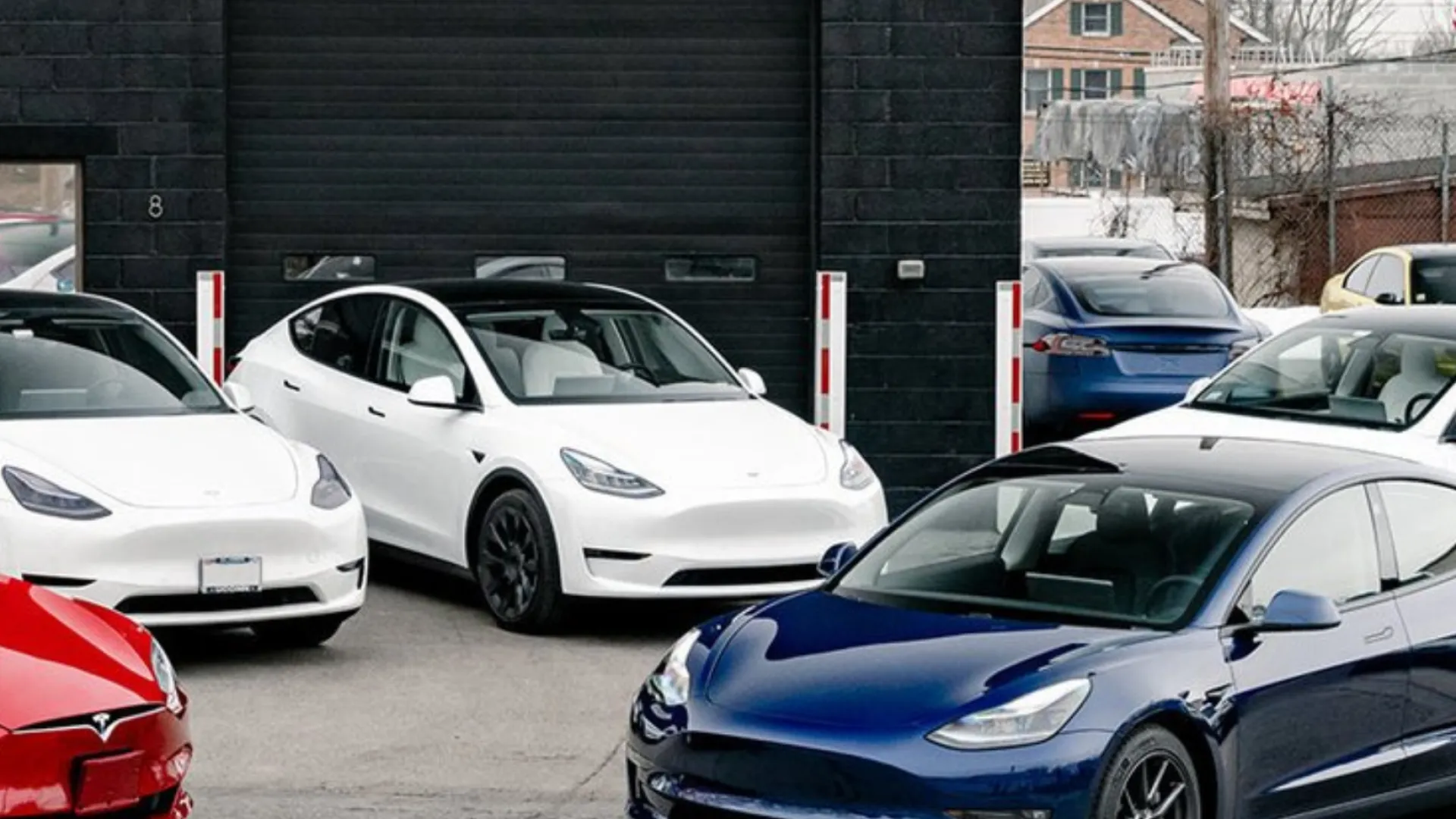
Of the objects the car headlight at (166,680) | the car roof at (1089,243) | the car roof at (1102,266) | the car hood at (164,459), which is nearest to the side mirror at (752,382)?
the car hood at (164,459)

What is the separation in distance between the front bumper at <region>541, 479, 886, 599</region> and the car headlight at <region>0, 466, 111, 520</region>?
2.13 m

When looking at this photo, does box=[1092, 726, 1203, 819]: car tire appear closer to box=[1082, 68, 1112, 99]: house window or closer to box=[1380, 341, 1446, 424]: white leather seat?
box=[1380, 341, 1446, 424]: white leather seat

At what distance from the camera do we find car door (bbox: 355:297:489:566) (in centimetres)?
1312

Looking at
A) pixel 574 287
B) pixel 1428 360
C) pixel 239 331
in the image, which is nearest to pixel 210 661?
pixel 574 287

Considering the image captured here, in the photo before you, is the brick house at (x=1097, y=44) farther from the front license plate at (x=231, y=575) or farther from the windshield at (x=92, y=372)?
the front license plate at (x=231, y=575)

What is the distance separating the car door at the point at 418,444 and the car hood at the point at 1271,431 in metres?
3.07

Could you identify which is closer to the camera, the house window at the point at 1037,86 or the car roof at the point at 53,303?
the car roof at the point at 53,303

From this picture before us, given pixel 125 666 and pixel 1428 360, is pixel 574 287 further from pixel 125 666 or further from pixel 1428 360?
pixel 125 666

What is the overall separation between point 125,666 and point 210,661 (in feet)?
13.6

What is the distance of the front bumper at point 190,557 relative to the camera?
11.0m

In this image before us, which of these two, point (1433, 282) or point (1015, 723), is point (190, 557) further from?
point (1433, 282)

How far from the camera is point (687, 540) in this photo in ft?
40.2

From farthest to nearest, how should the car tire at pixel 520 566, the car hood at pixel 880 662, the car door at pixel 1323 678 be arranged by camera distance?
1. the car tire at pixel 520 566
2. the car door at pixel 1323 678
3. the car hood at pixel 880 662

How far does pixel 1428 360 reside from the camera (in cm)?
1448
